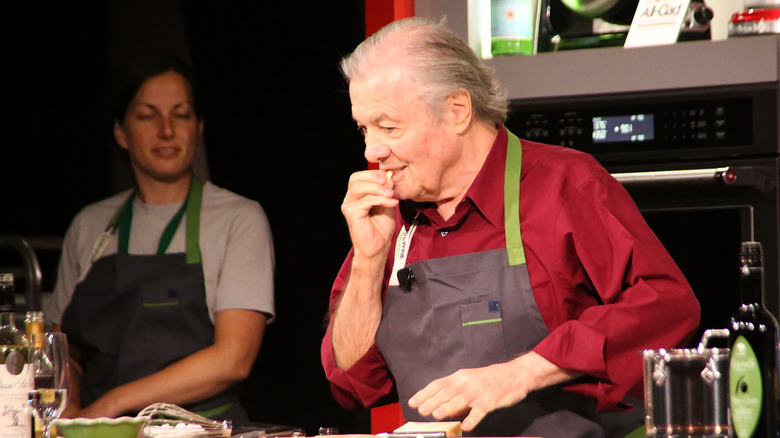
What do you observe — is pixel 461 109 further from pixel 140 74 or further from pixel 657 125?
pixel 140 74

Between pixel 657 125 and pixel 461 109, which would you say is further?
pixel 657 125

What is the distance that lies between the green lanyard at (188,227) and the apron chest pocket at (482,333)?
2.90 feet

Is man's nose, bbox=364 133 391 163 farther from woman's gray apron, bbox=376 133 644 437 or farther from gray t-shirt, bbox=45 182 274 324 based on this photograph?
gray t-shirt, bbox=45 182 274 324

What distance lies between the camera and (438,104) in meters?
1.97

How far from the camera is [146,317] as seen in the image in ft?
8.27

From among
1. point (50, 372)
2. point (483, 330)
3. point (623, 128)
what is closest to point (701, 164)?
point (623, 128)

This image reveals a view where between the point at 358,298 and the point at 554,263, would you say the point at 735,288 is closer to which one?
the point at 554,263

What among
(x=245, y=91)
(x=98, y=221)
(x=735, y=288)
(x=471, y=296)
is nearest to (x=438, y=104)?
(x=471, y=296)

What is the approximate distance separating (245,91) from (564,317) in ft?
3.48

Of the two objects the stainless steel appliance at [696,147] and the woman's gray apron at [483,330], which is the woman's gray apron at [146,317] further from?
the stainless steel appliance at [696,147]

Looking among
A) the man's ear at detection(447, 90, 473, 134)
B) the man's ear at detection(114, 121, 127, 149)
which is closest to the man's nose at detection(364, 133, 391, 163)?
the man's ear at detection(447, 90, 473, 134)

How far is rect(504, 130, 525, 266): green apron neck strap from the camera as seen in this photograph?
6.22 ft

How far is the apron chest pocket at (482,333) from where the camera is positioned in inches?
73.3

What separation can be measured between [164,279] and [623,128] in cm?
116
